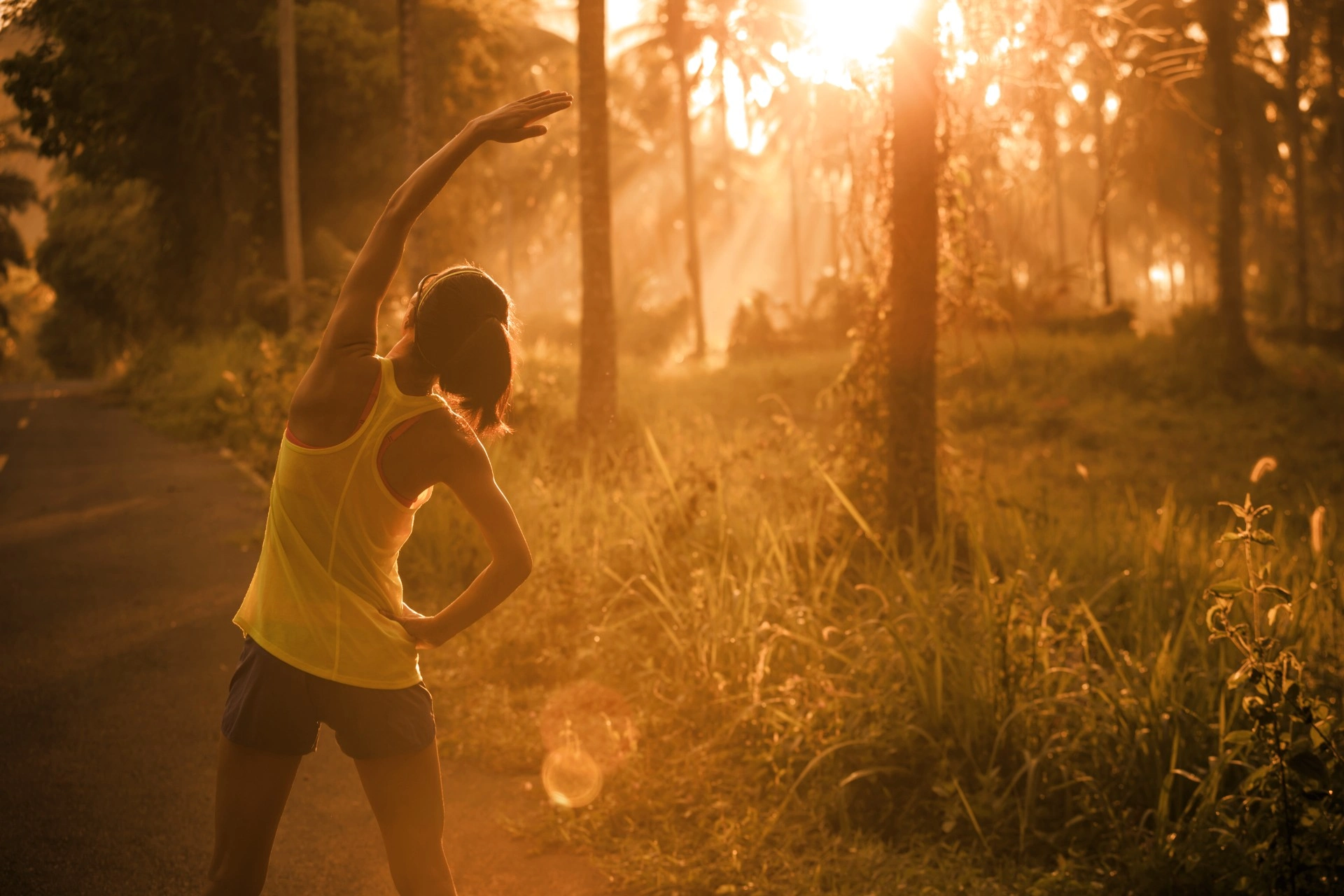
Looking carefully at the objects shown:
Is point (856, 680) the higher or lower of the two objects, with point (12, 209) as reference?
lower

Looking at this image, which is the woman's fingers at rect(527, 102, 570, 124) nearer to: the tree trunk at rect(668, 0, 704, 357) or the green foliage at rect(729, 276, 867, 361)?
the green foliage at rect(729, 276, 867, 361)

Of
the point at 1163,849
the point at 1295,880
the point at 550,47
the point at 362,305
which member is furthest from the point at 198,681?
the point at 550,47

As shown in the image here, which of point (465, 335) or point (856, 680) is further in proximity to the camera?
point (856, 680)

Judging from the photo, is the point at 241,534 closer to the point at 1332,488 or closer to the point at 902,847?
the point at 902,847

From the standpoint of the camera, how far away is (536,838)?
443cm

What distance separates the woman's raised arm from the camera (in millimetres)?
2498

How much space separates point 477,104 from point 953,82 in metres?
19.9

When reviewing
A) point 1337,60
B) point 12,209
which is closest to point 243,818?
point 1337,60

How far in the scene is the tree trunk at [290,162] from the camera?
20359 mm

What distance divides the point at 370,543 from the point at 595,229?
30.2 ft

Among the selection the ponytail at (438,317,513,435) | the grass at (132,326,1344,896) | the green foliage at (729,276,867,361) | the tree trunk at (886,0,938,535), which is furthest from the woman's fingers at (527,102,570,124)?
the green foliage at (729,276,867,361)

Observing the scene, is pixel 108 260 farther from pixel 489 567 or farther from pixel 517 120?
pixel 489 567

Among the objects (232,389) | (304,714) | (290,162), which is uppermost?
(290,162)

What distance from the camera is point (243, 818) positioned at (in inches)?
95.7
